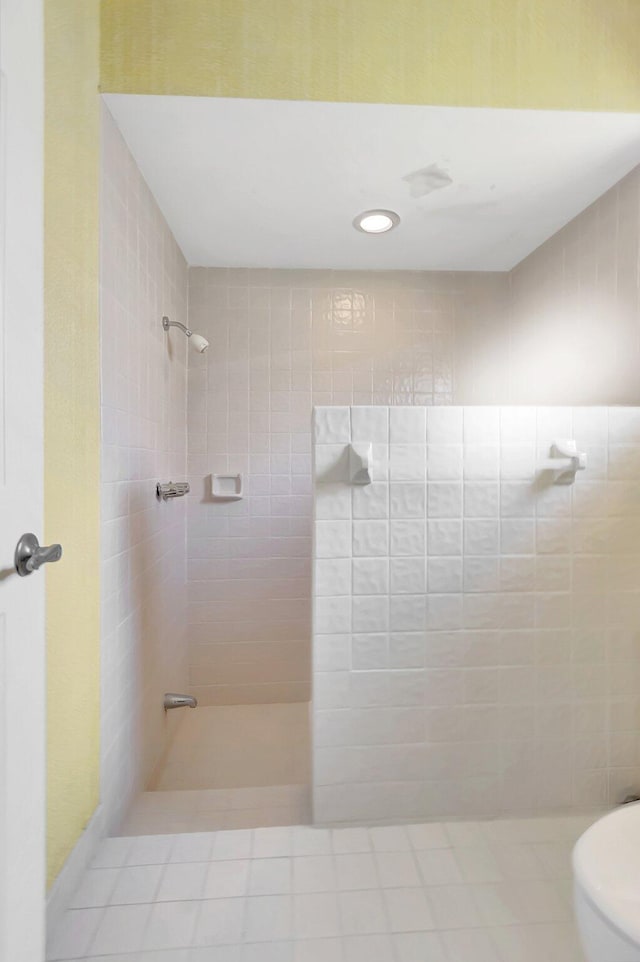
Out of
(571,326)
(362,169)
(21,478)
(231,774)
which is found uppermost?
(362,169)

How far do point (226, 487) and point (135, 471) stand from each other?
88cm

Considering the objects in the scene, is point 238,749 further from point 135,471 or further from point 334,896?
point 135,471

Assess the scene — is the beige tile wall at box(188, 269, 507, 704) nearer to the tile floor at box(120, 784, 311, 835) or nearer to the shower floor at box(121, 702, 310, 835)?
the shower floor at box(121, 702, 310, 835)

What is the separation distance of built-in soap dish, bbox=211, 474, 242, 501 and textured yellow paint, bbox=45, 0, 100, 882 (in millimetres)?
1170

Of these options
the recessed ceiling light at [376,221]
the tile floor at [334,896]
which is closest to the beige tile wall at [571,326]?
the recessed ceiling light at [376,221]

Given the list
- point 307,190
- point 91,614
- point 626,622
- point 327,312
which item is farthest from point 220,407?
point 626,622

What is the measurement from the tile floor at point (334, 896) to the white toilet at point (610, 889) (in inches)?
19.4

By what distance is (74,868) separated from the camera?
1232 mm

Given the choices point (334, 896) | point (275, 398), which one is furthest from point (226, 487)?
A: point (334, 896)

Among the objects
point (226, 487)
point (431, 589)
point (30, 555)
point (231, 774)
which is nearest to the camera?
point (30, 555)

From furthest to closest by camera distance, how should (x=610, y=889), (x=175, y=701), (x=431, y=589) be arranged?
(x=175, y=701), (x=431, y=589), (x=610, y=889)

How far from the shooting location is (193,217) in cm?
203

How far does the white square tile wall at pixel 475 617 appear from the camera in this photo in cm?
148

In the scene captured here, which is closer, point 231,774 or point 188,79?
point 188,79
